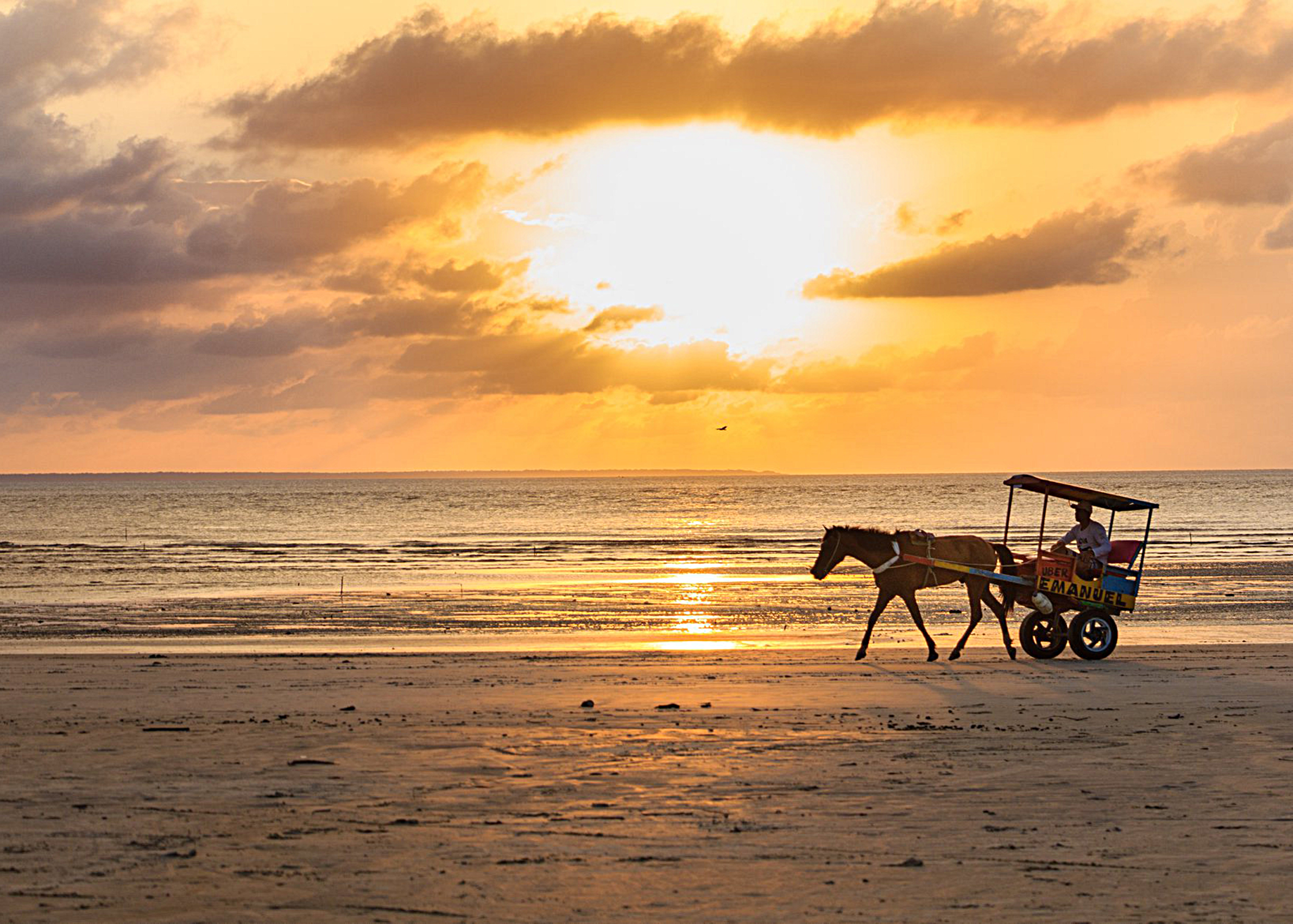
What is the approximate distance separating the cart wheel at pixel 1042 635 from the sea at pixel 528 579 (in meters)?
4.32

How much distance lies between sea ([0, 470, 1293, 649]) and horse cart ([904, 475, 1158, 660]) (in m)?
4.36

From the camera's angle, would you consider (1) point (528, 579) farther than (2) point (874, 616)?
Yes

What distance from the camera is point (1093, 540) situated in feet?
66.0

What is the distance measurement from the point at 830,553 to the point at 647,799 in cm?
1022

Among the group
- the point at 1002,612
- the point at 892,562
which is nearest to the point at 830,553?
the point at 892,562

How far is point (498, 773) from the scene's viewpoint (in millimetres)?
11336

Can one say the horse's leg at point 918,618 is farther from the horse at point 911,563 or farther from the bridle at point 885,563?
the bridle at point 885,563

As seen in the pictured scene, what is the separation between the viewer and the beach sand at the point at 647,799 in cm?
803

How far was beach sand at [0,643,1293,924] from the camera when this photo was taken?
26.3 feet

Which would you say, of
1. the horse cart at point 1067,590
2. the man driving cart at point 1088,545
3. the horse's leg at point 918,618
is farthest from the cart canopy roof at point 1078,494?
the horse's leg at point 918,618

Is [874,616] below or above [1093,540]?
below

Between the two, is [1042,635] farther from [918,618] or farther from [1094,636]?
[918,618]

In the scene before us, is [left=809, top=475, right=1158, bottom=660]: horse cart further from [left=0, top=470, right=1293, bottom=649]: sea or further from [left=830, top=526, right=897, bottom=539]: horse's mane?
[left=0, top=470, right=1293, bottom=649]: sea

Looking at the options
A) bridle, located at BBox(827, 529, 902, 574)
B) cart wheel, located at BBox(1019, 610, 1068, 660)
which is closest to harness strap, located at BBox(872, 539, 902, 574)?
bridle, located at BBox(827, 529, 902, 574)
